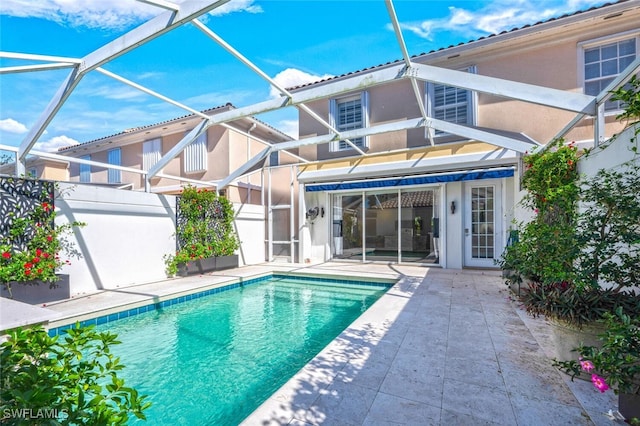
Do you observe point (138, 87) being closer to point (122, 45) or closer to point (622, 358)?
point (122, 45)

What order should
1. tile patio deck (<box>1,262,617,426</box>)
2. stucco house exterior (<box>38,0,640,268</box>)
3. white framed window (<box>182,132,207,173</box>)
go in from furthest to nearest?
white framed window (<box>182,132,207,173</box>)
stucco house exterior (<box>38,0,640,268</box>)
tile patio deck (<box>1,262,617,426</box>)

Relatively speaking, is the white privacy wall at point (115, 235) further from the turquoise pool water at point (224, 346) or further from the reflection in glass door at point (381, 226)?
the reflection in glass door at point (381, 226)

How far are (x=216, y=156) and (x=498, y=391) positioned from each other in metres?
20.0

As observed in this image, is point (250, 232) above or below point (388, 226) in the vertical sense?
below

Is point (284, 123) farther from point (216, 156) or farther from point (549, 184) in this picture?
point (549, 184)

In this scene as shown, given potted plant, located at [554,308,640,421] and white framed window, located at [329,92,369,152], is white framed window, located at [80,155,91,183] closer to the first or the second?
white framed window, located at [329,92,369,152]

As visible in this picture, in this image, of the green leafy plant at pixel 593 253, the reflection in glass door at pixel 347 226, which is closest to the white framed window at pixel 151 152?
the reflection in glass door at pixel 347 226

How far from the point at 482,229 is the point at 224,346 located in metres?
13.4

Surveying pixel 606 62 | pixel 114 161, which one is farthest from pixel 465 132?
pixel 114 161

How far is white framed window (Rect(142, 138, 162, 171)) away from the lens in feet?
73.5

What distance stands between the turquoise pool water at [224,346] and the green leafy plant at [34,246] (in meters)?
2.92

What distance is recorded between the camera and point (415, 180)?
1544 cm

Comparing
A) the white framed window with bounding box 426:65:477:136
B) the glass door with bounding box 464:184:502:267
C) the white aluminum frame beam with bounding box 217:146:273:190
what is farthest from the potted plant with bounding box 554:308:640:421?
the white aluminum frame beam with bounding box 217:146:273:190

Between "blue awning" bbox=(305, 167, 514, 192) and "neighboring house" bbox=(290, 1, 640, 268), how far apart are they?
52 millimetres
